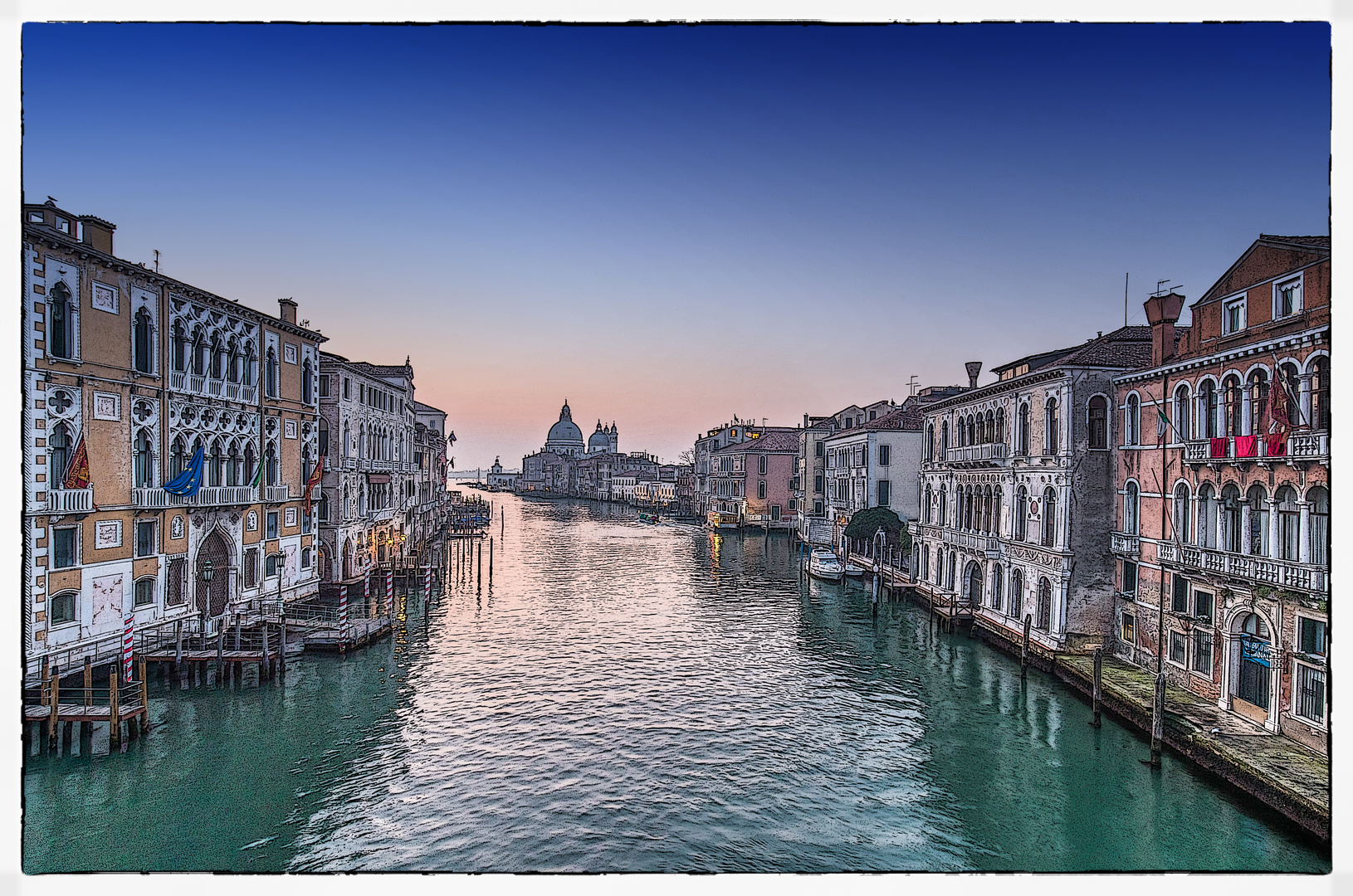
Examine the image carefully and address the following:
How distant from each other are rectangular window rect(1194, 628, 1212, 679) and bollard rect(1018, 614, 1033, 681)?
12.1 feet

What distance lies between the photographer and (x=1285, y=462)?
11.5m

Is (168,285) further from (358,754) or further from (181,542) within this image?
(358,754)

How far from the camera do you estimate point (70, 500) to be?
13.4 metres

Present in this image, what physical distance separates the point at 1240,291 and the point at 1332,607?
6.62 m

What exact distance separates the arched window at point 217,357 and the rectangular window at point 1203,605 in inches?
807

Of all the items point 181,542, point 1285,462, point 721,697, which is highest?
point 1285,462

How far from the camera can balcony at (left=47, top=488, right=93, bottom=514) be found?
1311 cm

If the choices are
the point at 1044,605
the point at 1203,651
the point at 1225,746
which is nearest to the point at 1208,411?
the point at 1203,651

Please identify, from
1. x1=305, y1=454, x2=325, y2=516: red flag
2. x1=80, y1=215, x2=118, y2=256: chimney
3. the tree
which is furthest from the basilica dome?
x1=80, y1=215, x2=118, y2=256: chimney

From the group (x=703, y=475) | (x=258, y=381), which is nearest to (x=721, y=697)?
(x=258, y=381)

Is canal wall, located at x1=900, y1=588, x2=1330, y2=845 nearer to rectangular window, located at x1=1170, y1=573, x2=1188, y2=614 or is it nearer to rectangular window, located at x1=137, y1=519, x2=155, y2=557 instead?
rectangular window, located at x1=1170, y1=573, x2=1188, y2=614

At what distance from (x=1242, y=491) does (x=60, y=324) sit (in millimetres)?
19868

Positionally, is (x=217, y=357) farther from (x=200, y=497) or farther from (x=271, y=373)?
(x=200, y=497)

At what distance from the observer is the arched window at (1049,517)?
57.9 feet
